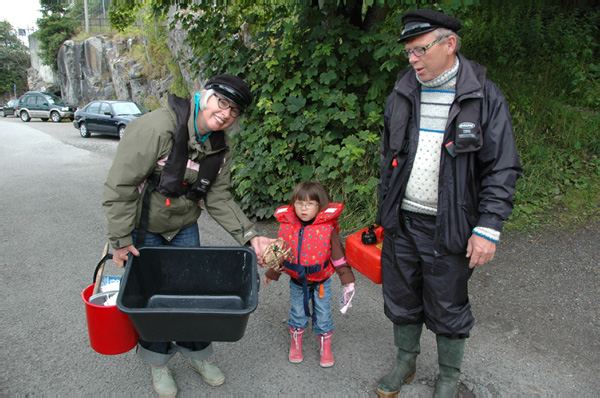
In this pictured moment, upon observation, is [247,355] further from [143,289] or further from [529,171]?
[529,171]

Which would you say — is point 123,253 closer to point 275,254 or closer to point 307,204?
point 275,254

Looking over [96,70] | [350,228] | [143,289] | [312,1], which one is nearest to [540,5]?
[312,1]

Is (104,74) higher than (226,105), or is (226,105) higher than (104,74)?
(104,74)

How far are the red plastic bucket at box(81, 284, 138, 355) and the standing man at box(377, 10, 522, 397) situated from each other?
60.2 inches

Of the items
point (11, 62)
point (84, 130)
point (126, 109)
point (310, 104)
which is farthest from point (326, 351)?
point (11, 62)

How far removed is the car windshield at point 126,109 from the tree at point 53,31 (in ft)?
77.2

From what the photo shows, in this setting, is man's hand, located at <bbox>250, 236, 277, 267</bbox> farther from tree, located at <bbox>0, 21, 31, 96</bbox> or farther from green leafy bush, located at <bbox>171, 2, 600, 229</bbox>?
tree, located at <bbox>0, 21, 31, 96</bbox>

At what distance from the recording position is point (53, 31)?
114 feet

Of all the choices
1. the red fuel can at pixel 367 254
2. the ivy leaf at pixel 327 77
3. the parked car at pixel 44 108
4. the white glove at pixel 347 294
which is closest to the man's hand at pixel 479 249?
the red fuel can at pixel 367 254

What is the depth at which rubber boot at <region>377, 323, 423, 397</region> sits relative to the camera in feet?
8.83

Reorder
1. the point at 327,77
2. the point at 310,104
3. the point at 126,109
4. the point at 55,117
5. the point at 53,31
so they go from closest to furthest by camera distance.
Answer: the point at 327,77
the point at 310,104
the point at 126,109
the point at 55,117
the point at 53,31

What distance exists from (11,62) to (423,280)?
54.1 meters

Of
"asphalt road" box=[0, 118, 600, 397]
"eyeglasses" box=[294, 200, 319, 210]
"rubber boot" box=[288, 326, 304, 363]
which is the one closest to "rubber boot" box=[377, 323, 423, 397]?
"asphalt road" box=[0, 118, 600, 397]

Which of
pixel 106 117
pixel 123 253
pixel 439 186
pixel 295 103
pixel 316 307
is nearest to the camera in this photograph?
pixel 439 186
